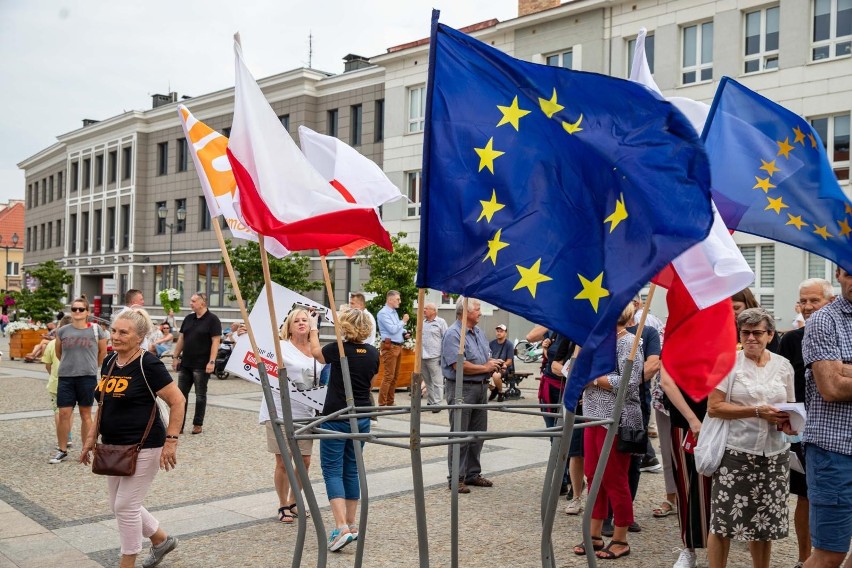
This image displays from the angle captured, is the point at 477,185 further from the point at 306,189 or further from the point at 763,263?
the point at 763,263

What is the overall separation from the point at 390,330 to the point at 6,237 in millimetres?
85556

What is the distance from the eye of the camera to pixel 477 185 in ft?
9.22

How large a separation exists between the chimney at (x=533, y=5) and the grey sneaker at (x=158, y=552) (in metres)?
28.7

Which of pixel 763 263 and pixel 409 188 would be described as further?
pixel 409 188

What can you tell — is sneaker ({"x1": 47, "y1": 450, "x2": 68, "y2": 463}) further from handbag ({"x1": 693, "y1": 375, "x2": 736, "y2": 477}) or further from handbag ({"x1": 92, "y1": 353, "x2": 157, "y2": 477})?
handbag ({"x1": 693, "y1": 375, "x2": 736, "y2": 477})

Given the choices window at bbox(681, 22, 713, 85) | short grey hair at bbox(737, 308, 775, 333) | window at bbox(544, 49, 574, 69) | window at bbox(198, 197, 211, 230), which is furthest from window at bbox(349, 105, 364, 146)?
short grey hair at bbox(737, 308, 775, 333)

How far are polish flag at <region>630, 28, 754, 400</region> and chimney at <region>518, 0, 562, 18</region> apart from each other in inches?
1175

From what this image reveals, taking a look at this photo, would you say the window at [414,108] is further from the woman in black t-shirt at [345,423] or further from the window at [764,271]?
the woman in black t-shirt at [345,423]

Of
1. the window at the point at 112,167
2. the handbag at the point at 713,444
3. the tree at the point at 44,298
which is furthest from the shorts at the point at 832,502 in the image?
the window at the point at 112,167

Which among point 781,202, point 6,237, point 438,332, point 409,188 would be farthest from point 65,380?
point 6,237

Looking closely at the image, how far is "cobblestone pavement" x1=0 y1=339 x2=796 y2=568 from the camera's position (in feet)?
19.9

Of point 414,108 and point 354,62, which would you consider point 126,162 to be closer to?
point 354,62

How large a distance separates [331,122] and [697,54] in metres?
18.2

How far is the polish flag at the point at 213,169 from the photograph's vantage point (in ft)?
15.1
